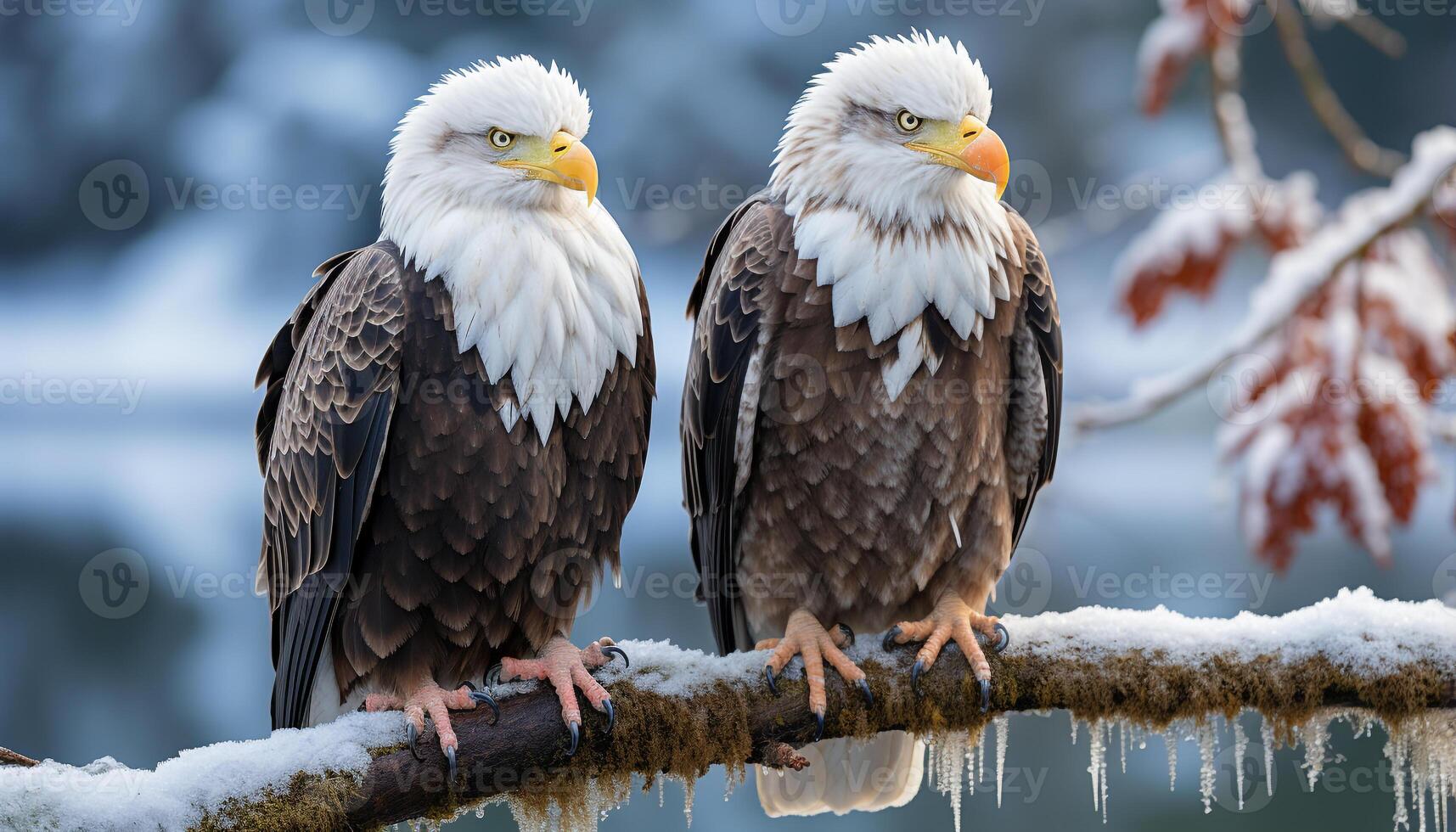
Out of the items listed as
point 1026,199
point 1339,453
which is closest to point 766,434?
point 1339,453

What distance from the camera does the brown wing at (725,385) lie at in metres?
3.06

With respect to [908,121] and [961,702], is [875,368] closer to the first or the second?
[908,121]

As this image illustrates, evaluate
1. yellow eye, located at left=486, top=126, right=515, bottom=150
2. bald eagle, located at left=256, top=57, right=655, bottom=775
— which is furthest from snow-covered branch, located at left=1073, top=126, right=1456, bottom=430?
yellow eye, located at left=486, top=126, right=515, bottom=150

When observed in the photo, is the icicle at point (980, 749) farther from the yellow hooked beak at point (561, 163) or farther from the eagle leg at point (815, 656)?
the yellow hooked beak at point (561, 163)

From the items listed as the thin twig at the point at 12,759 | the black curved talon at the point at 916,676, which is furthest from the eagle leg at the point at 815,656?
the thin twig at the point at 12,759

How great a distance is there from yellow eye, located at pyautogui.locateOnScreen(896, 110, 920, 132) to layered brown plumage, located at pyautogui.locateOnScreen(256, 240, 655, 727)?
33.1 inches

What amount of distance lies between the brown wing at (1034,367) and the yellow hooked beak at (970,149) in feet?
0.96

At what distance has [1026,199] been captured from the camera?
576 inches

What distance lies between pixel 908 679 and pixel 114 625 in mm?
13868

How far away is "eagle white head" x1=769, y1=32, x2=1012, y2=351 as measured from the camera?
2.94m

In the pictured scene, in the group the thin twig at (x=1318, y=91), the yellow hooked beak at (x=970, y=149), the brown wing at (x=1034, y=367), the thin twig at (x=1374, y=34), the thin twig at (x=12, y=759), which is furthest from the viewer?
the thin twig at (x=1318, y=91)

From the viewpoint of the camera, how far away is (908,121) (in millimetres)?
2977

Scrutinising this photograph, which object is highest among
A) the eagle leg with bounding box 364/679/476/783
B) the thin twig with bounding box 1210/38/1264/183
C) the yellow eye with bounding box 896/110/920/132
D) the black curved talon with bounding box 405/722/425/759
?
the thin twig with bounding box 1210/38/1264/183

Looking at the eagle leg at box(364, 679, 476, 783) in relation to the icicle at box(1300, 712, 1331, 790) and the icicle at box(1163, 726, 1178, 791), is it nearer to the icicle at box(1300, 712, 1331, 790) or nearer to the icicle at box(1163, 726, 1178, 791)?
the icicle at box(1163, 726, 1178, 791)
